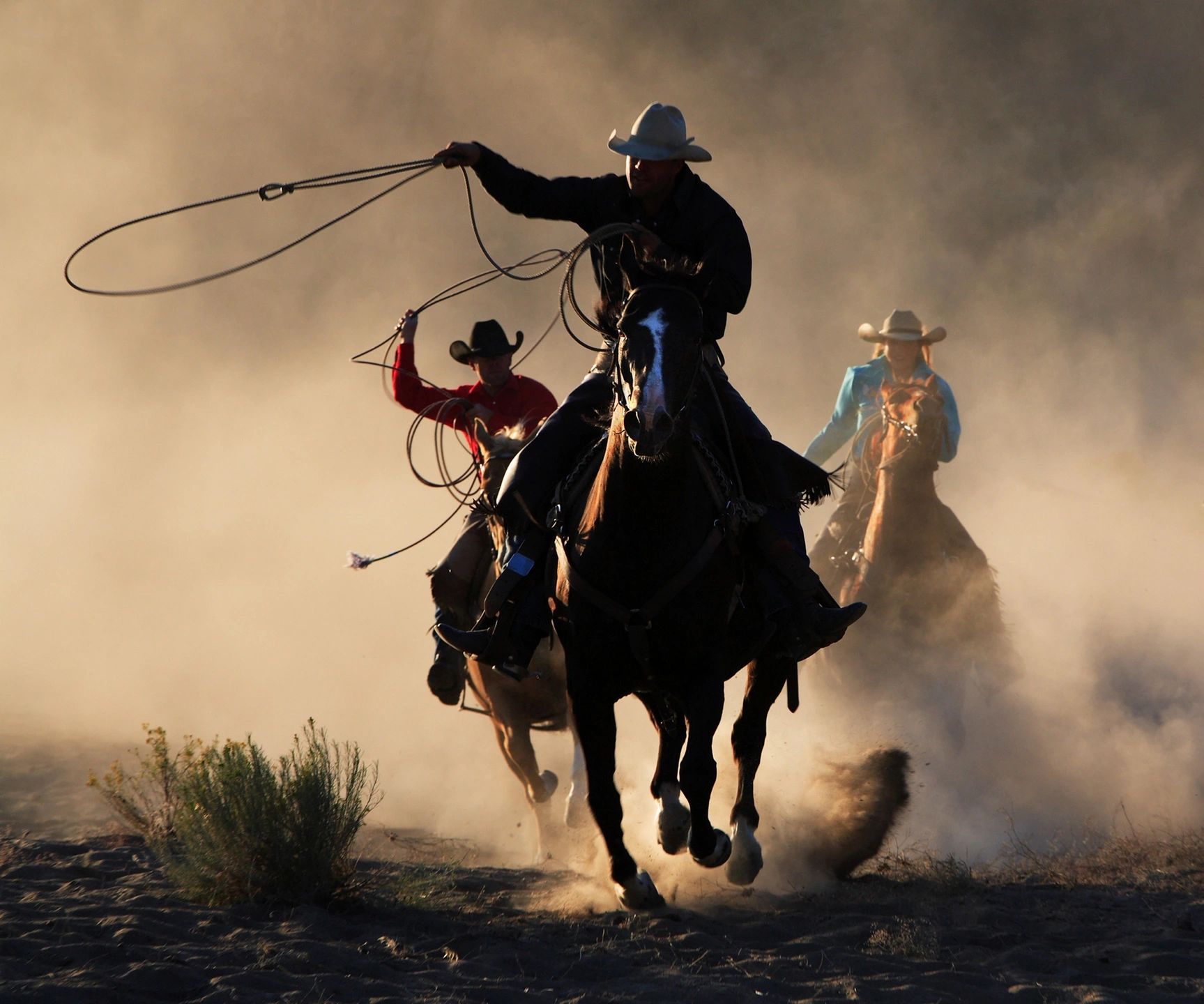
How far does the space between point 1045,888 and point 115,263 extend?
158 feet

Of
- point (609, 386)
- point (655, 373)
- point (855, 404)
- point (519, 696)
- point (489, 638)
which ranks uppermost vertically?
point (855, 404)

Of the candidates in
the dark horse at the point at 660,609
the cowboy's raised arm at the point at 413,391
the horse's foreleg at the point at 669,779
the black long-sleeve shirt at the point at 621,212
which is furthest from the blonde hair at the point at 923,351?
the horse's foreleg at the point at 669,779

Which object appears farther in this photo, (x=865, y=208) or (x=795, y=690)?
(x=865, y=208)

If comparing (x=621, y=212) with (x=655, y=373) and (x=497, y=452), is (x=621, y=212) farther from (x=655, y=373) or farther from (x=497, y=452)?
(x=497, y=452)

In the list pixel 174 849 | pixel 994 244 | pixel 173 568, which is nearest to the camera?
pixel 174 849

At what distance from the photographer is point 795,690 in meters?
7.34

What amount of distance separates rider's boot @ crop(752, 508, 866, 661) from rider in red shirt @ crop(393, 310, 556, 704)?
8.75ft

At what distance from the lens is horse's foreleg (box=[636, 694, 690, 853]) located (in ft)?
21.6

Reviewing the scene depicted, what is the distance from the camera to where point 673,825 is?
259 inches

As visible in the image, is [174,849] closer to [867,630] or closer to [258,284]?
[867,630]

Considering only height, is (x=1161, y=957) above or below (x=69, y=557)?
Answer: below

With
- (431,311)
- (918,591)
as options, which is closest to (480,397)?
(918,591)

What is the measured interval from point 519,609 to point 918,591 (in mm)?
4552

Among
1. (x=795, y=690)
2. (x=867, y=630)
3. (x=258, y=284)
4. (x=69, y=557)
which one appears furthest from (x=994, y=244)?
(x=795, y=690)
